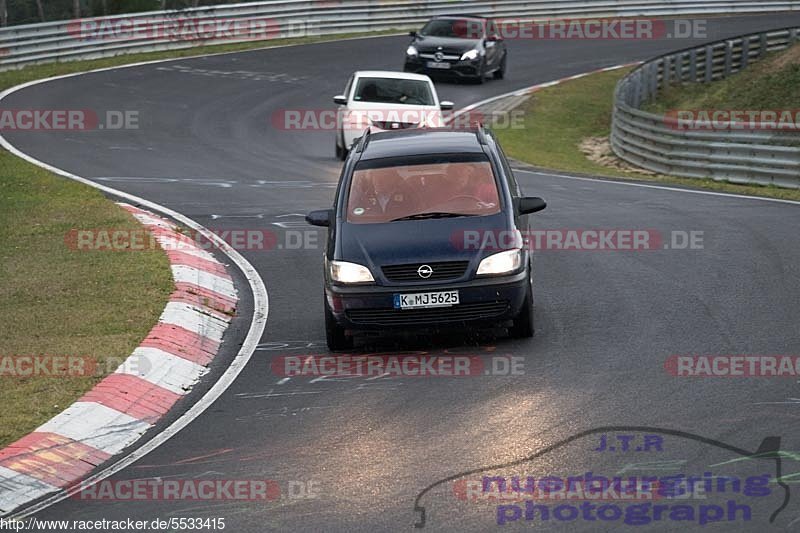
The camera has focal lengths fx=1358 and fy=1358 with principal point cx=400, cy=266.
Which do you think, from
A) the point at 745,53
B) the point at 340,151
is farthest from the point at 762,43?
the point at 340,151

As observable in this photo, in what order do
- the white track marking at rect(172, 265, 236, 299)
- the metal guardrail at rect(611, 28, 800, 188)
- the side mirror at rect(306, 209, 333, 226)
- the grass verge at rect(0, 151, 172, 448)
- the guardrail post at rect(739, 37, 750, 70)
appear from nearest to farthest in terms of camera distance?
the grass verge at rect(0, 151, 172, 448), the side mirror at rect(306, 209, 333, 226), the white track marking at rect(172, 265, 236, 299), the metal guardrail at rect(611, 28, 800, 188), the guardrail post at rect(739, 37, 750, 70)

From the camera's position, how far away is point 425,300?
10531mm

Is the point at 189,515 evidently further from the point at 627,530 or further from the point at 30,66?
the point at 30,66

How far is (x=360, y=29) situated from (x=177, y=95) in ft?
45.3

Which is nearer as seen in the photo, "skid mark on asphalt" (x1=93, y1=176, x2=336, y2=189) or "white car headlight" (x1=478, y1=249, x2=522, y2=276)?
"white car headlight" (x1=478, y1=249, x2=522, y2=276)

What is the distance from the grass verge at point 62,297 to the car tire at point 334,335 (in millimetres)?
Answer: 1535

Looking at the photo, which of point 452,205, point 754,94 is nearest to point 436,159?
point 452,205

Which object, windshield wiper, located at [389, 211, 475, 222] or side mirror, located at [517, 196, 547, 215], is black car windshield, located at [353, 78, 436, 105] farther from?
windshield wiper, located at [389, 211, 475, 222]

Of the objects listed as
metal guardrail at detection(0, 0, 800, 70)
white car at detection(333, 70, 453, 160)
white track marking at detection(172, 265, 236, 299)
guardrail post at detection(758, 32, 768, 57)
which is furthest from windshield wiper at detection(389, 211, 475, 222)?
guardrail post at detection(758, 32, 768, 57)

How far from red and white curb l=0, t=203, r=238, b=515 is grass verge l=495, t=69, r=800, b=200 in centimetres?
1058

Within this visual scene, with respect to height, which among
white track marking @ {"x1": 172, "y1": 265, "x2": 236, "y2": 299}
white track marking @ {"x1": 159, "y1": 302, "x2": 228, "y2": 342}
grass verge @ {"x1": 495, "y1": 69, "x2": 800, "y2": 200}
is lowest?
grass verge @ {"x1": 495, "y1": 69, "x2": 800, "y2": 200}

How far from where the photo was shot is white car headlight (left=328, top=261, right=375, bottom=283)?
10680 mm

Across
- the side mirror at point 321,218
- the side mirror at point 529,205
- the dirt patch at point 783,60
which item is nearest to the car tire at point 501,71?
the dirt patch at point 783,60

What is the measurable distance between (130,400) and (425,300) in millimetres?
2443
